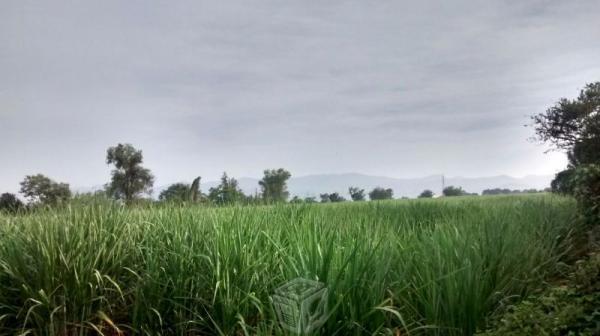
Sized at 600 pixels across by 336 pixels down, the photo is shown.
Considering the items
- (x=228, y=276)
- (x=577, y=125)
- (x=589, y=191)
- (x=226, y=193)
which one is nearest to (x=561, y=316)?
(x=228, y=276)

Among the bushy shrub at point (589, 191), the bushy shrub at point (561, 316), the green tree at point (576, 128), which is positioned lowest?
the bushy shrub at point (561, 316)

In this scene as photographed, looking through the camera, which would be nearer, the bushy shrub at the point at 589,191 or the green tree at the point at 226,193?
the green tree at the point at 226,193

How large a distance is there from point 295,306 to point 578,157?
16554 millimetres

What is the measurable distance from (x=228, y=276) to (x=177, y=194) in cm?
269

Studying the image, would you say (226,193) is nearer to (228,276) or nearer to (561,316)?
(228,276)

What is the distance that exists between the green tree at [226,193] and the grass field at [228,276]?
934 millimetres

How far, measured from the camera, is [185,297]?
3.37m

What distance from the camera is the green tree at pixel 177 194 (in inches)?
226

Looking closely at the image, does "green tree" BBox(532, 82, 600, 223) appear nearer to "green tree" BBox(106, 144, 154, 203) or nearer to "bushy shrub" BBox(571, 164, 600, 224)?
"bushy shrub" BBox(571, 164, 600, 224)

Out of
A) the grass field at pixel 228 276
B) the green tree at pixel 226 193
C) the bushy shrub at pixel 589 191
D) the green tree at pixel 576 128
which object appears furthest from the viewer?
the green tree at pixel 576 128

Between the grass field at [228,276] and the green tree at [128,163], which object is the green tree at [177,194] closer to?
the grass field at [228,276]

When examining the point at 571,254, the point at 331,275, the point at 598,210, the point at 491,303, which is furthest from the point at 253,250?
the point at 598,210

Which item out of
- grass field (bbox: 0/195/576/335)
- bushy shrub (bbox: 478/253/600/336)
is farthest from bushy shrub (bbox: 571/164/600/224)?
bushy shrub (bbox: 478/253/600/336)

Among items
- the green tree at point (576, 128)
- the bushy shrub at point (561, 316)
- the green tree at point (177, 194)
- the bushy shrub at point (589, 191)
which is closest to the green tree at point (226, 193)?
the green tree at point (177, 194)
